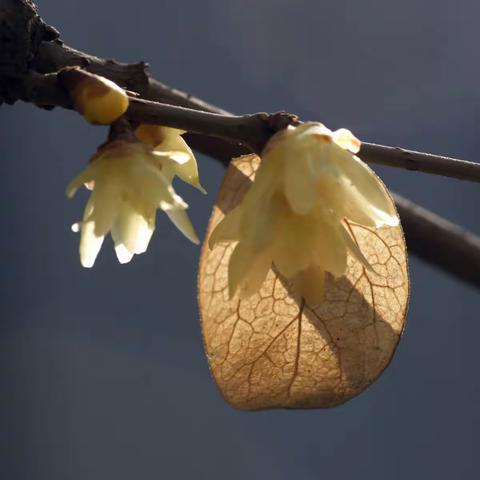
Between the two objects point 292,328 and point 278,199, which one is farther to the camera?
point 292,328

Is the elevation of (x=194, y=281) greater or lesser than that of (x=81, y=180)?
greater

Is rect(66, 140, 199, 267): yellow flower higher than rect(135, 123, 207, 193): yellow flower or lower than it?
lower

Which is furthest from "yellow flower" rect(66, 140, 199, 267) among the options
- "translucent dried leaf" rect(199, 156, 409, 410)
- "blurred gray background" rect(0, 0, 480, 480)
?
"blurred gray background" rect(0, 0, 480, 480)

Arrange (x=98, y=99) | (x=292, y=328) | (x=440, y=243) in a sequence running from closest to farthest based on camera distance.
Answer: (x=98, y=99), (x=292, y=328), (x=440, y=243)

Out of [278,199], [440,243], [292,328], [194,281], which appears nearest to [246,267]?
[278,199]

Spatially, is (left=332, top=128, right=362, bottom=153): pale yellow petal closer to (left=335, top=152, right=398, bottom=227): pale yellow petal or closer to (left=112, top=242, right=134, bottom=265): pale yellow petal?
(left=335, top=152, right=398, bottom=227): pale yellow petal

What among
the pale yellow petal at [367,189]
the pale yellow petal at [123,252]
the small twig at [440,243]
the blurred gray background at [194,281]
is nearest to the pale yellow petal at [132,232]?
the pale yellow petal at [123,252]

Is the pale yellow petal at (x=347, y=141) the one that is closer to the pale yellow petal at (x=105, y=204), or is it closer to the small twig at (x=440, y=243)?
the pale yellow petal at (x=105, y=204)

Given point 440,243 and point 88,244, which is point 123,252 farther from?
point 440,243
